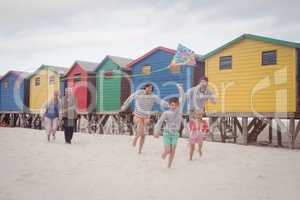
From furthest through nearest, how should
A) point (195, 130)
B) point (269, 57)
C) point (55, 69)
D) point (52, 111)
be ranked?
point (55, 69)
point (269, 57)
point (52, 111)
point (195, 130)

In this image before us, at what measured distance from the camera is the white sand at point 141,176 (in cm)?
502

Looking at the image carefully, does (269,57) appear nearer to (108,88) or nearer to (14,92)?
(108,88)

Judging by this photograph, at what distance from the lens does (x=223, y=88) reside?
556 inches

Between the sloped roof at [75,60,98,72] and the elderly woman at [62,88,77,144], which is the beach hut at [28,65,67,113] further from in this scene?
the elderly woman at [62,88,77,144]

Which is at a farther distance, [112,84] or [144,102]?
[112,84]

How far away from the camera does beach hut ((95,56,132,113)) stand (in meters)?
18.8

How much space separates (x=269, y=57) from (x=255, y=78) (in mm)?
948

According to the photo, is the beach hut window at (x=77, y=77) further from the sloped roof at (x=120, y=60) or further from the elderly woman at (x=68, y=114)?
the elderly woman at (x=68, y=114)

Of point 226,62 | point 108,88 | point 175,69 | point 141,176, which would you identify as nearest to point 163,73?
point 175,69

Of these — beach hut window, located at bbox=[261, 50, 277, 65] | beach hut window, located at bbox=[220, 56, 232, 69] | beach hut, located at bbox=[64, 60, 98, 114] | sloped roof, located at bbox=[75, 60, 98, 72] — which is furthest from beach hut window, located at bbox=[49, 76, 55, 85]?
beach hut window, located at bbox=[261, 50, 277, 65]

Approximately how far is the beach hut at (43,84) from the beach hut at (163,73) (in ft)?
23.4

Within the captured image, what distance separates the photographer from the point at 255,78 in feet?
43.3

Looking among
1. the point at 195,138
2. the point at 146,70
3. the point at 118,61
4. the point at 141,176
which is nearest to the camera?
the point at 141,176

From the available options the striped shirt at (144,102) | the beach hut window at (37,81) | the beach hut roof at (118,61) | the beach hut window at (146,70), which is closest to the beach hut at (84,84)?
the beach hut roof at (118,61)
